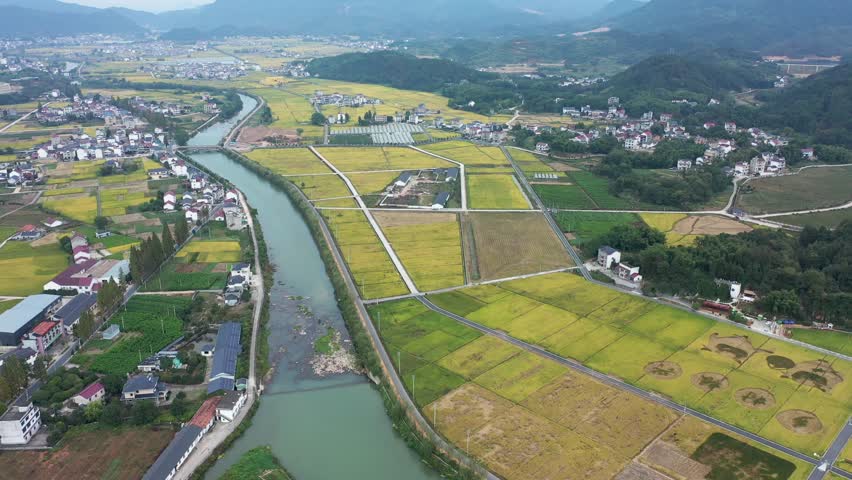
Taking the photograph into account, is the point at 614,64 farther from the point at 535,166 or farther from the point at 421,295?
the point at 421,295

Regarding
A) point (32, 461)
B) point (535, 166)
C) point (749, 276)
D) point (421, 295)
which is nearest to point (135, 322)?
point (32, 461)

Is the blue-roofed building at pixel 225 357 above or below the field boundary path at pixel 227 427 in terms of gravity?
above

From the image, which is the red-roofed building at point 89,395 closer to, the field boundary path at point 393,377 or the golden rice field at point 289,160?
the field boundary path at point 393,377

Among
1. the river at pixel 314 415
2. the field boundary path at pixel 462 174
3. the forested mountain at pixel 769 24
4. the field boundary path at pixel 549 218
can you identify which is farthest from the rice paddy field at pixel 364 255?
the forested mountain at pixel 769 24

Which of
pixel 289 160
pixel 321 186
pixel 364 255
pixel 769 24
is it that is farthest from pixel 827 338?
pixel 769 24

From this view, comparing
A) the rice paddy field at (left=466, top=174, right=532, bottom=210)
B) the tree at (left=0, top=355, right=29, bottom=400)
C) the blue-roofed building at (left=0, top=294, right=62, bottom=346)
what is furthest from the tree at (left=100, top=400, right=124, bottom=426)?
the rice paddy field at (left=466, top=174, right=532, bottom=210)

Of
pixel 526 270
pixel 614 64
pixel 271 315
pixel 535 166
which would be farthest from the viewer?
pixel 614 64

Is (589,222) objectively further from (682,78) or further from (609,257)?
(682,78)
